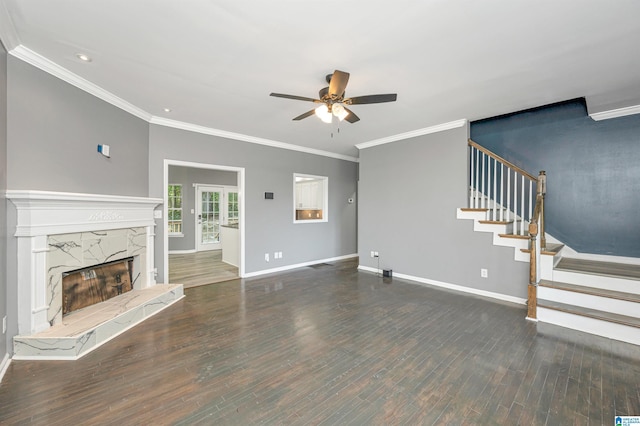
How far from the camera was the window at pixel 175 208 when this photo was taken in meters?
8.04

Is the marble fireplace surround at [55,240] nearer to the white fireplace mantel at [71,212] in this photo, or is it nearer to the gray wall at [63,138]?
the white fireplace mantel at [71,212]

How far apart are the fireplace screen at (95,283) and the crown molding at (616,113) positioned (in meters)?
7.12

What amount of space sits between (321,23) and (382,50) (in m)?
0.65

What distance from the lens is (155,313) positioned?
347cm

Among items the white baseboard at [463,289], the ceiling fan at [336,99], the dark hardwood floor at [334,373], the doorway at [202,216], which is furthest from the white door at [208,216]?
the ceiling fan at [336,99]

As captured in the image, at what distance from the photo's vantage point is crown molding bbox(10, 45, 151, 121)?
245cm

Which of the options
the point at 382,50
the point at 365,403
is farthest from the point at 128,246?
the point at 382,50

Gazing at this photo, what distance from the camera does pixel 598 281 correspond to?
3240 millimetres

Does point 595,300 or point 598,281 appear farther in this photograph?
point 598,281

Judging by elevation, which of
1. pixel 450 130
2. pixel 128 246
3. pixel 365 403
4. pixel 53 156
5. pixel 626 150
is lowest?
pixel 365 403

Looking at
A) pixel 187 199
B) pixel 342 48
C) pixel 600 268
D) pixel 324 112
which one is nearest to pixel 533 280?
pixel 600 268

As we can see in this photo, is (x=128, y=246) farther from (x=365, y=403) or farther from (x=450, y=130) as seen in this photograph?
(x=450, y=130)

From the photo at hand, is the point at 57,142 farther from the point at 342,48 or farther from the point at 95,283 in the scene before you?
the point at 342,48

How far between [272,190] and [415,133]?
9.96ft
